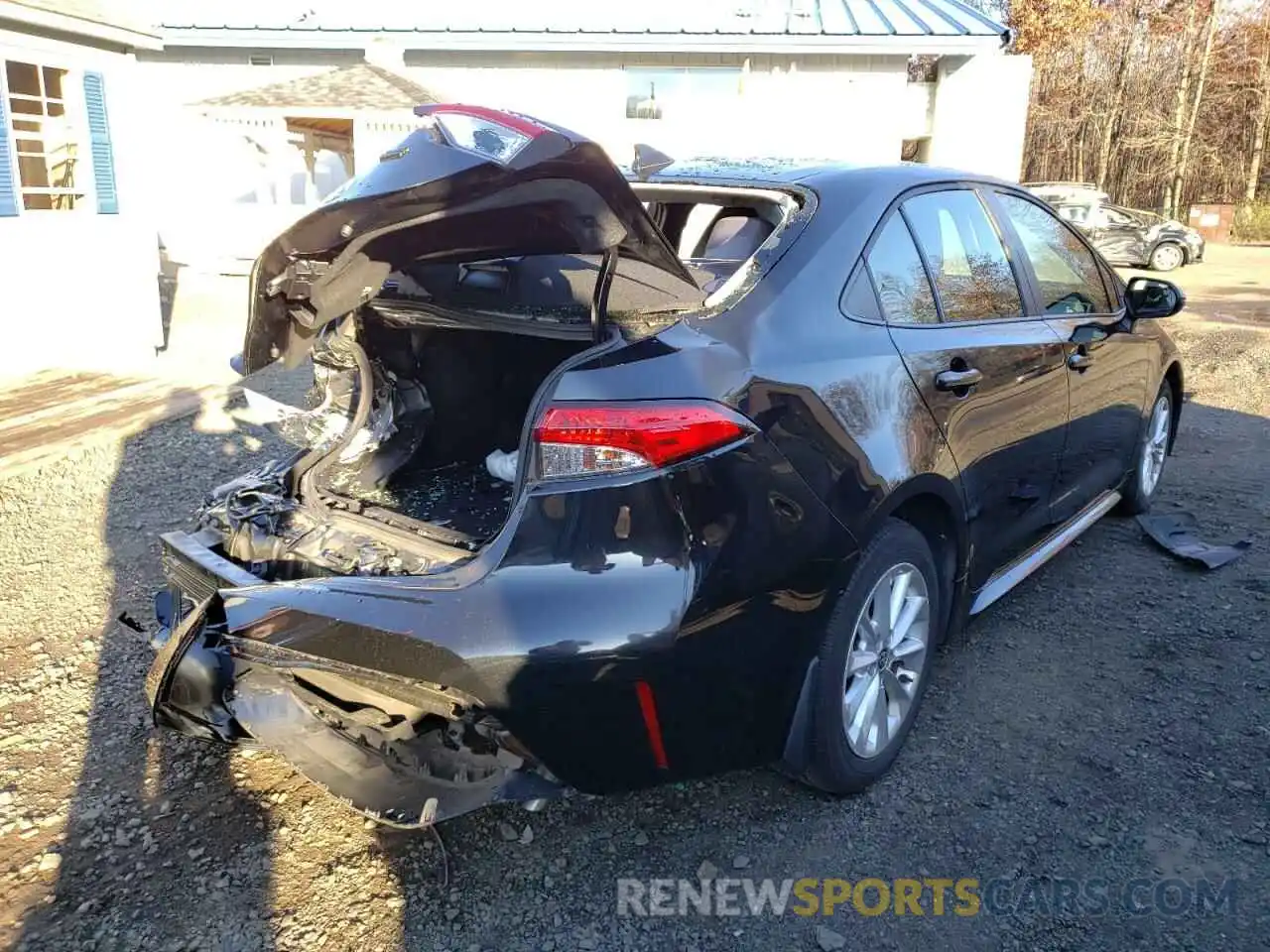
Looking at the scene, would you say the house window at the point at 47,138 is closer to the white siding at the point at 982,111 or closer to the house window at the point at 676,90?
the house window at the point at 676,90

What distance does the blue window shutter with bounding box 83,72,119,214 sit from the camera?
905 cm

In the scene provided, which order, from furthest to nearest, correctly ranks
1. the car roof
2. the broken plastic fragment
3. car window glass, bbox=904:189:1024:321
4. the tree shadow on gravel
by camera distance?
the broken plastic fragment → car window glass, bbox=904:189:1024:321 → the car roof → the tree shadow on gravel

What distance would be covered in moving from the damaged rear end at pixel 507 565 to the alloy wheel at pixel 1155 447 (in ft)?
10.9

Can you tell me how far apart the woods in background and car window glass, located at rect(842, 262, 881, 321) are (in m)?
29.4

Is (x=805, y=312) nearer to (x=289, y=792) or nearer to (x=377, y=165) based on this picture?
(x=377, y=165)

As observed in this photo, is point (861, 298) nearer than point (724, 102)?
Yes

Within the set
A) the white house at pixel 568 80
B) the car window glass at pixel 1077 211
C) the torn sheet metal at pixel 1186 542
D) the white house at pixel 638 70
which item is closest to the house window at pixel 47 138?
the white house at pixel 568 80

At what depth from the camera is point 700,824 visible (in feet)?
8.86

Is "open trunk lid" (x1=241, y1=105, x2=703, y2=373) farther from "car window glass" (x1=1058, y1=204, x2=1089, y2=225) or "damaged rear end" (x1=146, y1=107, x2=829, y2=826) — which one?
"car window glass" (x1=1058, y1=204, x2=1089, y2=225)

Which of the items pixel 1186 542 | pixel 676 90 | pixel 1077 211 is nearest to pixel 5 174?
pixel 1186 542

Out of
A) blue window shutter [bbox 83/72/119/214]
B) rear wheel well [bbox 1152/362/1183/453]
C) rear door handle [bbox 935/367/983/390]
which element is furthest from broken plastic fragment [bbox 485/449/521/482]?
blue window shutter [bbox 83/72/119/214]

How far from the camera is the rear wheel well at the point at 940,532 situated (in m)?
2.83

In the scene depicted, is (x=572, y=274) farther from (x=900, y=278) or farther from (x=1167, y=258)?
(x=1167, y=258)

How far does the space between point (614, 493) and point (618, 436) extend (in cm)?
12
